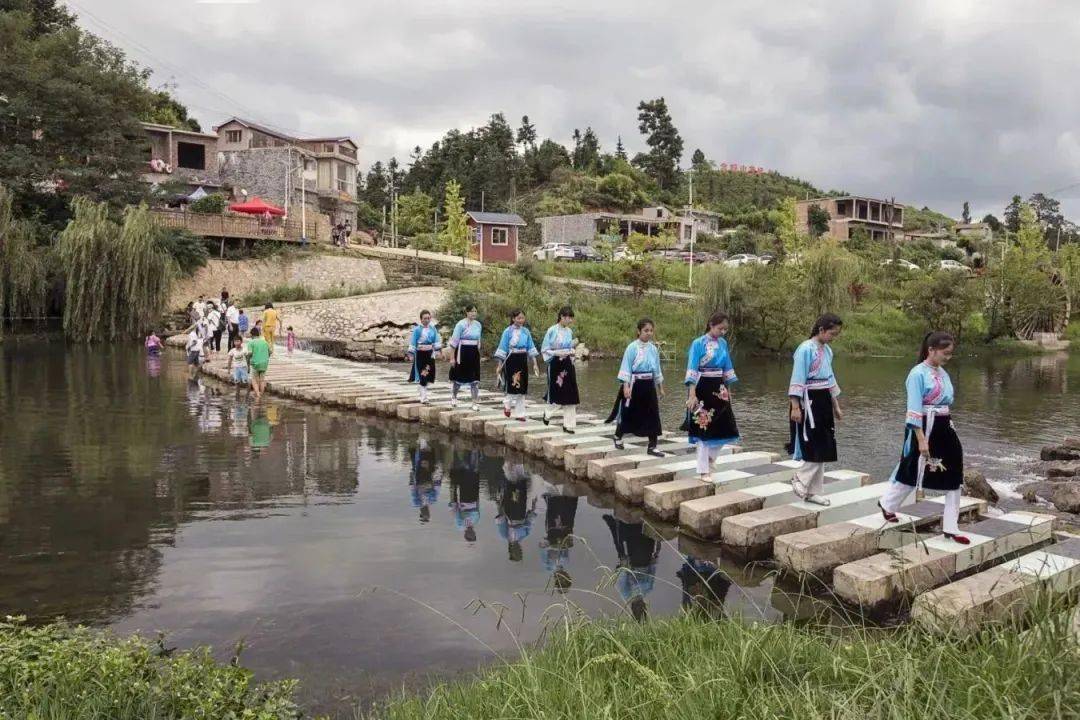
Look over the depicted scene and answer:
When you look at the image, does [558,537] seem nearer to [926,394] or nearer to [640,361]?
[640,361]

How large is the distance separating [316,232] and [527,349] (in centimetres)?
3291

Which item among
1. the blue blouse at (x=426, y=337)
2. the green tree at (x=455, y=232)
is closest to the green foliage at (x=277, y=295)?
the green tree at (x=455, y=232)

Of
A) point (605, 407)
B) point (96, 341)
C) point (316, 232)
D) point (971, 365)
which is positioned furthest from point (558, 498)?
point (316, 232)

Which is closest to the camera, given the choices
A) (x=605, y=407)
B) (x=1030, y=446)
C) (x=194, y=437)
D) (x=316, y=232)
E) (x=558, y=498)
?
(x=558, y=498)

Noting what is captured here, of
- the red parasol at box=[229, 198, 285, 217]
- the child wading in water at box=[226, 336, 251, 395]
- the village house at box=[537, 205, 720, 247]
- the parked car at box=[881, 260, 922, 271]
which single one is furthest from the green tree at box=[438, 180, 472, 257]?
the child wading in water at box=[226, 336, 251, 395]

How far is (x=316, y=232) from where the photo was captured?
138ft

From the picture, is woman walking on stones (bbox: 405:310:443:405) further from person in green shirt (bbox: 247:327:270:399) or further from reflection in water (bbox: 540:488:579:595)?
reflection in water (bbox: 540:488:579:595)

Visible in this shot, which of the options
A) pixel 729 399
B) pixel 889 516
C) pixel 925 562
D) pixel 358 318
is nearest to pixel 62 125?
pixel 358 318

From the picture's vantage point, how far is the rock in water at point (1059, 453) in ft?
42.5

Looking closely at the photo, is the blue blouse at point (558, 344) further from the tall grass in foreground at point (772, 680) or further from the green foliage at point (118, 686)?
the green foliage at point (118, 686)

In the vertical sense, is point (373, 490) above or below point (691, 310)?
below

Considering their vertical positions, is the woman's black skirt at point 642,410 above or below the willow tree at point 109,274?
below

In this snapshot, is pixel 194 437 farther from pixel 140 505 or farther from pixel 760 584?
pixel 760 584

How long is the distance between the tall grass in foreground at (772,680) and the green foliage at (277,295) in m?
32.9
